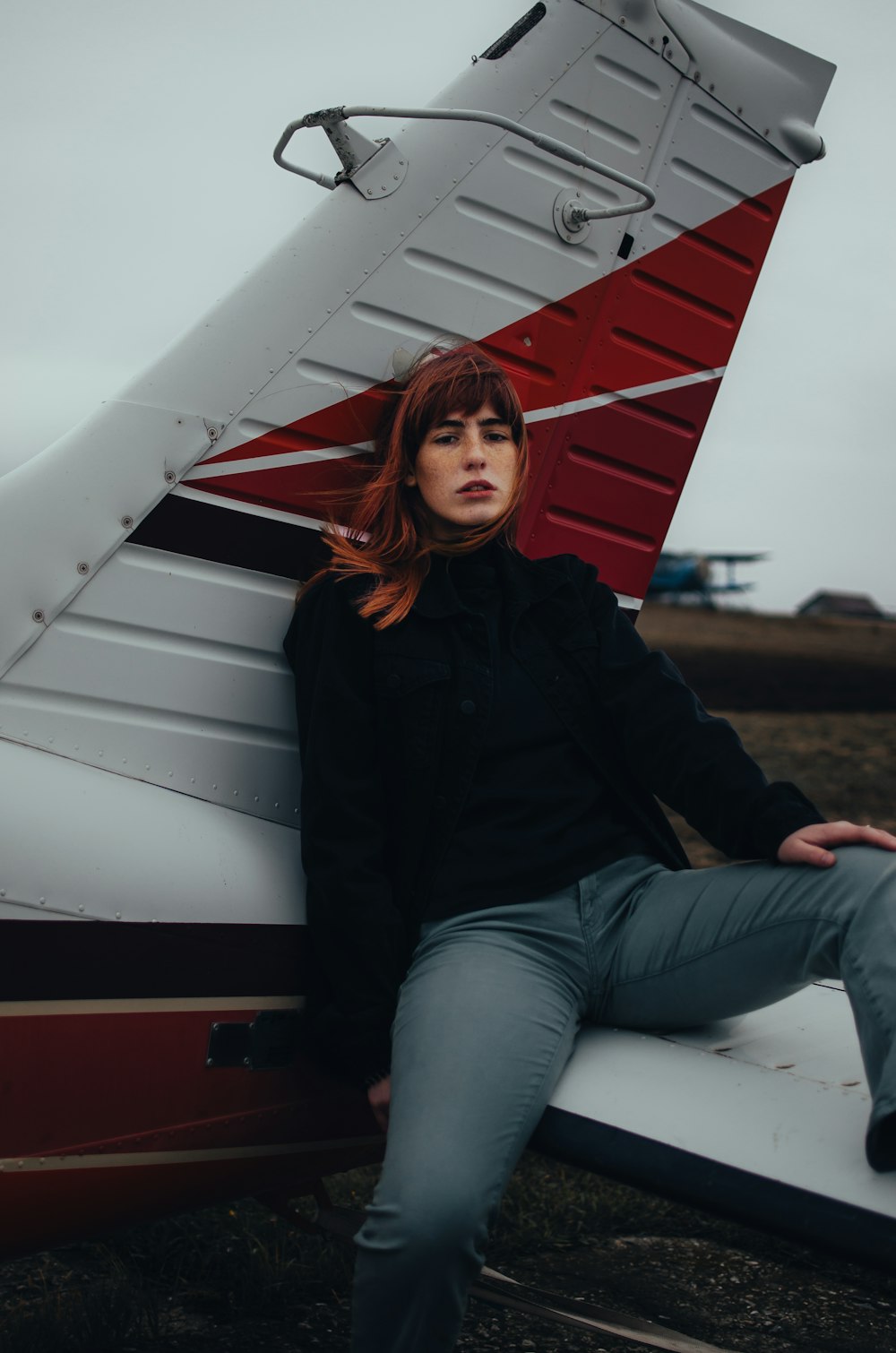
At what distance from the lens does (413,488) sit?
8.18ft

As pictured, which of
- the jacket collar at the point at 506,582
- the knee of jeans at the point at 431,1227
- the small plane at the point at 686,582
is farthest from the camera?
the small plane at the point at 686,582

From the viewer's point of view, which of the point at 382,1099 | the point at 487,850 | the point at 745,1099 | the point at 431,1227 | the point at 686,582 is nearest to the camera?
the point at 431,1227

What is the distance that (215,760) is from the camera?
7.77 ft

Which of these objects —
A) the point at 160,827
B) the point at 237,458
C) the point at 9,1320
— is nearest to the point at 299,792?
the point at 160,827

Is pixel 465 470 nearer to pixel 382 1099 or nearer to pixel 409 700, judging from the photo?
pixel 409 700

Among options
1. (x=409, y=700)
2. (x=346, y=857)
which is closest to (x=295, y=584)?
(x=409, y=700)

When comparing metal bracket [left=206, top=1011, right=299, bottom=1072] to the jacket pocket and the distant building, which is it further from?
the distant building

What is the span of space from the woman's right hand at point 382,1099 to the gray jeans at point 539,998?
0.12 meters

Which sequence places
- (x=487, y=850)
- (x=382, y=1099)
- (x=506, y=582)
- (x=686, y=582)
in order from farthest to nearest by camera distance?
(x=686, y=582)
(x=506, y=582)
(x=487, y=850)
(x=382, y=1099)

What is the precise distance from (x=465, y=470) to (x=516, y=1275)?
2.43 metres

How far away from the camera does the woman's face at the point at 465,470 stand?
2.41 metres

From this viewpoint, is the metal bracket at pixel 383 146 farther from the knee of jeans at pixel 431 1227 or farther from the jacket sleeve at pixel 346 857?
the knee of jeans at pixel 431 1227

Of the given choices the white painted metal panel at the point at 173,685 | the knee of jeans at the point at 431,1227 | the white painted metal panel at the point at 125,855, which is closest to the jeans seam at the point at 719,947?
the knee of jeans at the point at 431,1227

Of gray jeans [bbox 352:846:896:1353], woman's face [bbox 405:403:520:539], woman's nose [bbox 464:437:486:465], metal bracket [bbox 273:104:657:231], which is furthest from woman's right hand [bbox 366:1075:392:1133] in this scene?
metal bracket [bbox 273:104:657:231]
